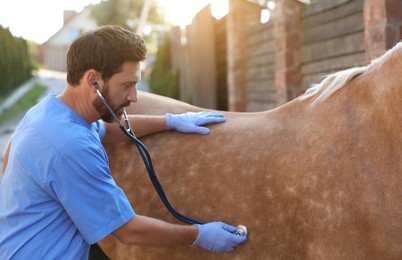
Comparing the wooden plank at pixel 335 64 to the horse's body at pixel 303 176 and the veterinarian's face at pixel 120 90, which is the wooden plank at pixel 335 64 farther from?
the veterinarian's face at pixel 120 90

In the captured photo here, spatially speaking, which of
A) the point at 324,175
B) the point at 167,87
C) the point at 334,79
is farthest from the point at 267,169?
the point at 167,87

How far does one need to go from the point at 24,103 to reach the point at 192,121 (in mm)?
15590

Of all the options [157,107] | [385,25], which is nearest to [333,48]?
[385,25]

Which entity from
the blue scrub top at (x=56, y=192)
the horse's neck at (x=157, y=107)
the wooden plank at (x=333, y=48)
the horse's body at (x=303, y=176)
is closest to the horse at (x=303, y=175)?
the horse's body at (x=303, y=176)

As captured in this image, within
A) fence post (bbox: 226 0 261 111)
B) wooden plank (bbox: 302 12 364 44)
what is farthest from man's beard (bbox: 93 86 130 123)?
fence post (bbox: 226 0 261 111)

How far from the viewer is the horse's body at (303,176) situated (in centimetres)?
208

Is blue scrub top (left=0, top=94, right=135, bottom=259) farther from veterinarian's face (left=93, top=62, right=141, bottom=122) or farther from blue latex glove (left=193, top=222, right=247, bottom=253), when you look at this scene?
blue latex glove (left=193, top=222, right=247, bottom=253)

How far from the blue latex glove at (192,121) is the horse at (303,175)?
0.04 meters

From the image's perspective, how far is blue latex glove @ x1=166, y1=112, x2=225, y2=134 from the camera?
2751 millimetres

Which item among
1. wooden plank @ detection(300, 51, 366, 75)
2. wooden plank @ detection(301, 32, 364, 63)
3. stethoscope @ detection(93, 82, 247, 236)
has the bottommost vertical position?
stethoscope @ detection(93, 82, 247, 236)

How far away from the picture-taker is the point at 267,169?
2.38 metres

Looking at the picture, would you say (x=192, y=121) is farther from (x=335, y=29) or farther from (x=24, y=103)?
(x=24, y=103)

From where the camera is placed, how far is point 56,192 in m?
2.14

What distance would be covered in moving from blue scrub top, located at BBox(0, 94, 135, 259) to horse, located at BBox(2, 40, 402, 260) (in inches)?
18.7
